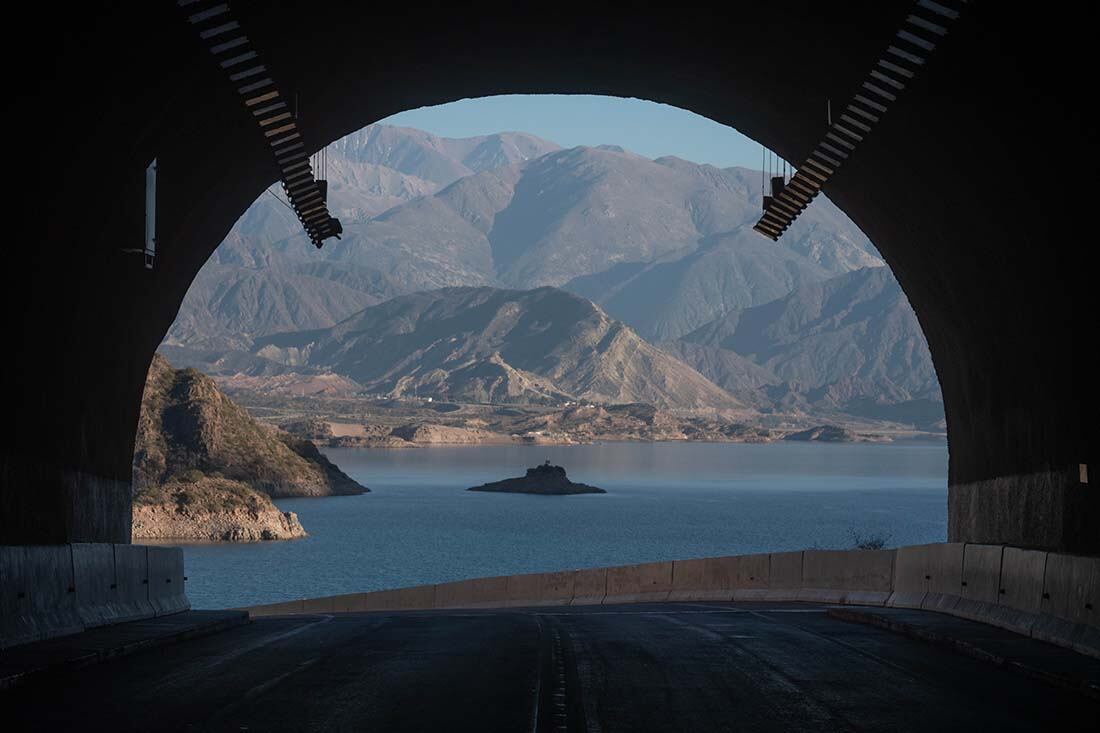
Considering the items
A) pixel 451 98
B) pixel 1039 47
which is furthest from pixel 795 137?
pixel 1039 47

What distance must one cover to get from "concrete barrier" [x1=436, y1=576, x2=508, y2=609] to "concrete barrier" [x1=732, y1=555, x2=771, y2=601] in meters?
9.12

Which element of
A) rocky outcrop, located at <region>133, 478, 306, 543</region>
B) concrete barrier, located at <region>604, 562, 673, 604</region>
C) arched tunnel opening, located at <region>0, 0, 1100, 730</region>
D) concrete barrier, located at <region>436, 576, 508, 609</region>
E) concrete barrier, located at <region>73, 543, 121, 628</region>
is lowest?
rocky outcrop, located at <region>133, 478, 306, 543</region>

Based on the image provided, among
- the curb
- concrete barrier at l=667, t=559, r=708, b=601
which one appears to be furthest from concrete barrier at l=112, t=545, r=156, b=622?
concrete barrier at l=667, t=559, r=708, b=601

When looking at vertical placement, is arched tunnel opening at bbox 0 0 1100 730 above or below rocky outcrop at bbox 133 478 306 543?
above

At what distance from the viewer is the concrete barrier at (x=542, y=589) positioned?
145 feet

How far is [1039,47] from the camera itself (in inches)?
640

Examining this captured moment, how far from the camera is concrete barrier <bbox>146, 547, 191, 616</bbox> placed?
87.0 ft

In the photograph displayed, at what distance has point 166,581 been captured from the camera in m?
27.7

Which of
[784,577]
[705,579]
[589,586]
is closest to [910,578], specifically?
[784,577]

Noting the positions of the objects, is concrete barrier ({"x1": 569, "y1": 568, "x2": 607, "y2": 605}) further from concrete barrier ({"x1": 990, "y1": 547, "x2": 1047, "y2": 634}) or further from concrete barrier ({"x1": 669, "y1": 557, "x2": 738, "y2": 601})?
concrete barrier ({"x1": 990, "y1": 547, "x2": 1047, "y2": 634})

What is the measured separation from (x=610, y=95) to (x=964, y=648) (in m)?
13.1

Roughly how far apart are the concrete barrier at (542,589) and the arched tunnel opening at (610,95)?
14020 millimetres

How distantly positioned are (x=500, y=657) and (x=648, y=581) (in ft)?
72.7

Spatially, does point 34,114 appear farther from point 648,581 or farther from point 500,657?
point 648,581
